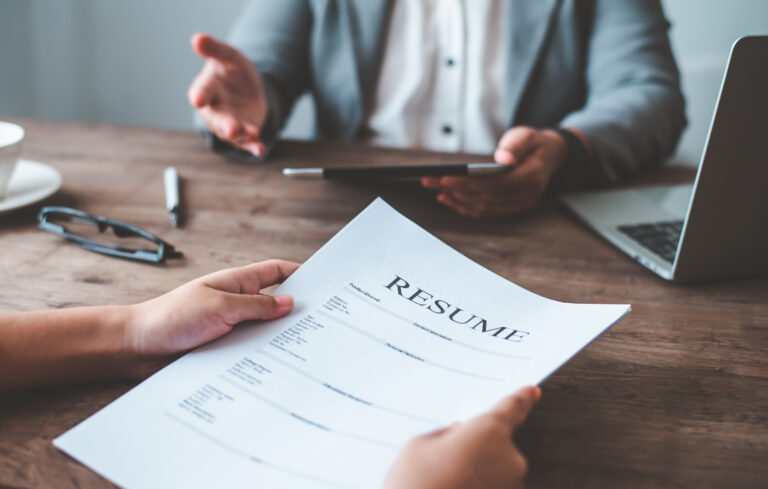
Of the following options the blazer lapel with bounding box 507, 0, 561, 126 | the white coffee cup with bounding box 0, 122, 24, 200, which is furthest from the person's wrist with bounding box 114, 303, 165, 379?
the blazer lapel with bounding box 507, 0, 561, 126

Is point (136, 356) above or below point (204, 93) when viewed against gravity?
below

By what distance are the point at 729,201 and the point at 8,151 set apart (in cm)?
79

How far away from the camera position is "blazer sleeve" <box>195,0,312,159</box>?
1.18 metres

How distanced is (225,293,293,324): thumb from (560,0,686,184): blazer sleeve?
0.59 metres

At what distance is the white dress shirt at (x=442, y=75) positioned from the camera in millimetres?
1201

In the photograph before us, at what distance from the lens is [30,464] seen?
14.7 inches

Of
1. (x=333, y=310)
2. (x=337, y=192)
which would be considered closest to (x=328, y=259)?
(x=333, y=310)

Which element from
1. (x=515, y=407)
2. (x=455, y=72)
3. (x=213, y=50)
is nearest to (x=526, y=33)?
(x=455, y=72)

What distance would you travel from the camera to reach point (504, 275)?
2.09 feet

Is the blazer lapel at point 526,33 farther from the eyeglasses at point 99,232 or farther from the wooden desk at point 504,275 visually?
the eyeglasses at point 99,232

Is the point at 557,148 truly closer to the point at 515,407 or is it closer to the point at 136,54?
the point at 515,407

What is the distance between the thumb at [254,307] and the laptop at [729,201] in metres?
0.39

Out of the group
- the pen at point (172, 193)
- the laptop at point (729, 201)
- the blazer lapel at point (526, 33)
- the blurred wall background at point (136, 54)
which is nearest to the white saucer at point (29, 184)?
the pen at point (172, 193)

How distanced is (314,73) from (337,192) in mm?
491
